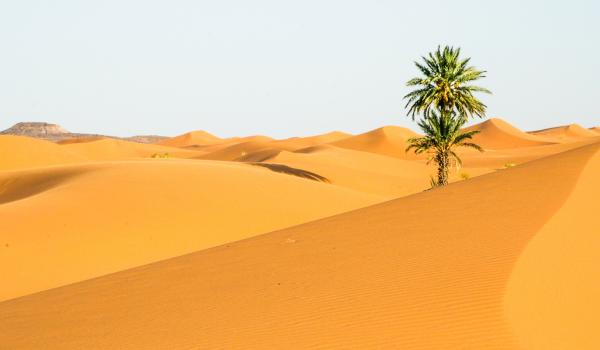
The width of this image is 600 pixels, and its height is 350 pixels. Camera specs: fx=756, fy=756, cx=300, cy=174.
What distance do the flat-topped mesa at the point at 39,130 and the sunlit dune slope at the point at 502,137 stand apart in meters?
76.5

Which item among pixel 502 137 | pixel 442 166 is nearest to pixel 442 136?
pixel 442 166

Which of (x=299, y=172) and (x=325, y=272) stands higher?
(x=325, y=272)

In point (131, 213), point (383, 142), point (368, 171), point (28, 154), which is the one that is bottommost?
point (368, 171)

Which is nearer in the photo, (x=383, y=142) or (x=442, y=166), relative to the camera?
(x=442, y=166)

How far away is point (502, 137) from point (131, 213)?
125m

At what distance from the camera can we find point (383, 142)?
10881 cm

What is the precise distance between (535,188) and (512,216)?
2.96 meters

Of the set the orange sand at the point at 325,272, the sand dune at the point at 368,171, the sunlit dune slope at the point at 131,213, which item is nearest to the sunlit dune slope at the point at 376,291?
the orange sand at the point at 325,272

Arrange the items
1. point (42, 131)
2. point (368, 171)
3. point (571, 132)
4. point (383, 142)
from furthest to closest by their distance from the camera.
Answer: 1. point (571, 132)
2. point (42, 131)
3. point (383, 142)
4. point (368, 171)

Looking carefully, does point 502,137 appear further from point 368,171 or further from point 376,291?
point 376,291

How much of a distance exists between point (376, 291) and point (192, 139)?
165 meters

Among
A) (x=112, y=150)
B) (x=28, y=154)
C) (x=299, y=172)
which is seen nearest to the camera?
(x=299, y=172)

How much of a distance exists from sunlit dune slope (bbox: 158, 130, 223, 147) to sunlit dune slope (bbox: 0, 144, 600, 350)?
15271 cm

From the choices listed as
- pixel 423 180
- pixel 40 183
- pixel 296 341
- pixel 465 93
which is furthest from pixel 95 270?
pixel 423 180
